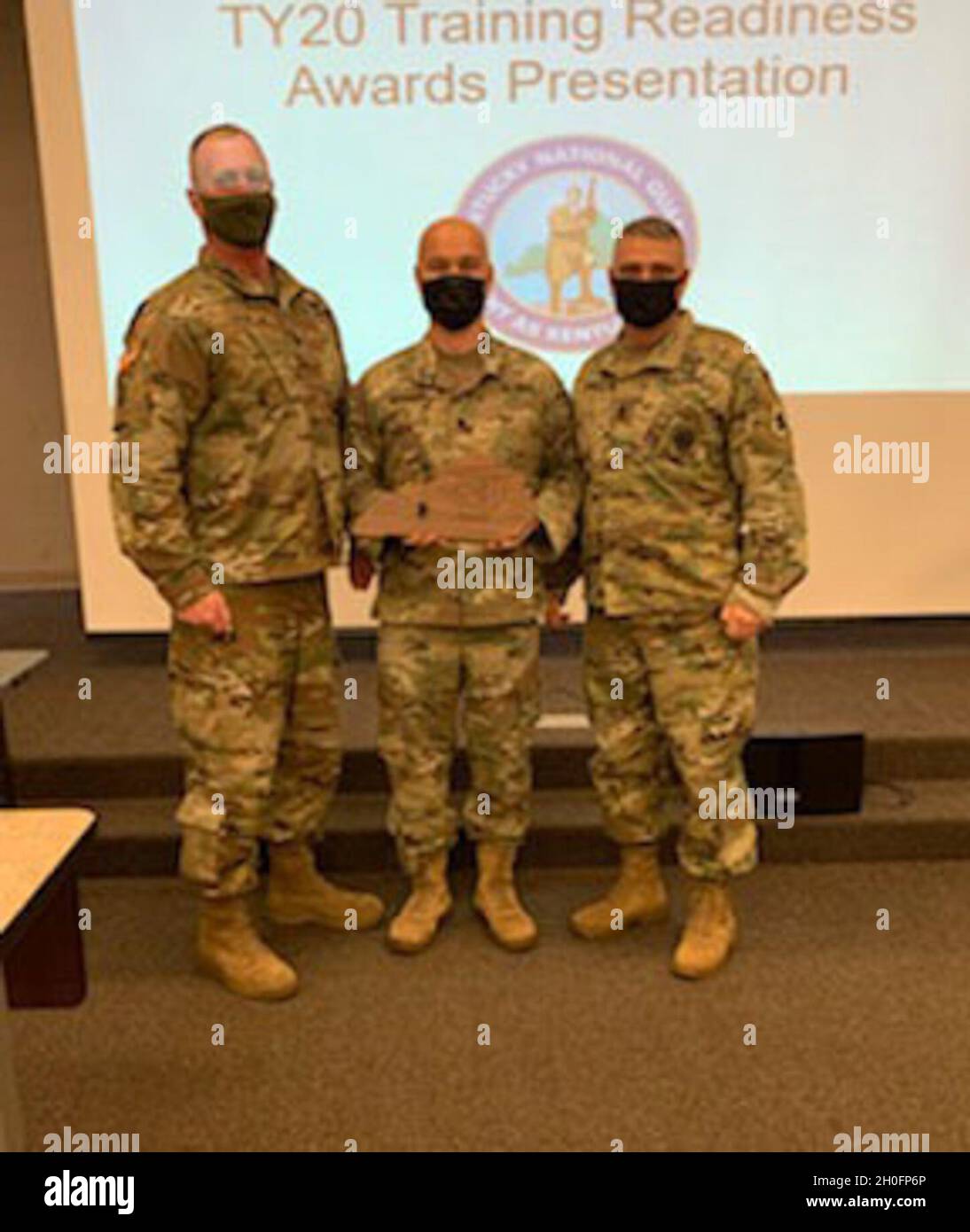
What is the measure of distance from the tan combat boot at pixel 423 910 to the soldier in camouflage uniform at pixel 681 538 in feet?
1.50

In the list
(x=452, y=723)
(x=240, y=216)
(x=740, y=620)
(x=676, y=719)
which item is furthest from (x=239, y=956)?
(x=240, y=216)

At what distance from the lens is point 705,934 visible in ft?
8.27

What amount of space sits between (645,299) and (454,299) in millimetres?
369

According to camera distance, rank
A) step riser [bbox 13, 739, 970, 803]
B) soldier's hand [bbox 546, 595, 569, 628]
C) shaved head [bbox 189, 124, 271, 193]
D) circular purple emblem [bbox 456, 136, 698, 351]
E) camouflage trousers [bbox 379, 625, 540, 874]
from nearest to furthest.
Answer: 1. shaved head [bbox 189, 124, 271, 193]
2. camouflage trousers [bbox 379, 625, 540, 874]
3. soldier's hand [bbox 546, 595, 569, 628]
4. step riser [bbox 13, 739, 970, 803]
5. circular purple emblem [bbox 456, 136, 698, 351]

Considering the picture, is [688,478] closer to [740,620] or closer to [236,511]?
[740,620]

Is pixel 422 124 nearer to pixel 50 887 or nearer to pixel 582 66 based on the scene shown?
pixel 582 66

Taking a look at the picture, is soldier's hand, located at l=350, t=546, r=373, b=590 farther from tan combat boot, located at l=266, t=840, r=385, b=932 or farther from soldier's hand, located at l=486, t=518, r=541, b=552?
tan combat boot, located at l=266, t=840, r=385, b=932

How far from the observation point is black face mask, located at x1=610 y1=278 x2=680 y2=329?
88.4 inches

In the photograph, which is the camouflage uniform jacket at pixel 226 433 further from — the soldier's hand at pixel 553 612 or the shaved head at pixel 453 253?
the soldier's hand at pixel 553 612

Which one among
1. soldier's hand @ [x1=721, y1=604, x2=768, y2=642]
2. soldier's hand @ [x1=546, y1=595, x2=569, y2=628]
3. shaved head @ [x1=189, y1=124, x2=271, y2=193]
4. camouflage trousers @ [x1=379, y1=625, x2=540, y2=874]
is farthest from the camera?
soldier's hand @ [x1=546, y1=595, x2=569, y2=628]

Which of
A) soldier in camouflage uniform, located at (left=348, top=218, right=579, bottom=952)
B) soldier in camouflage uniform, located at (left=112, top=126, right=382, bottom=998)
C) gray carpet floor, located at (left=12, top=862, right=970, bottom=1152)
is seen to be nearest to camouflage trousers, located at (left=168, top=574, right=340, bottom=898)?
soldier in camouflage uniform, located at (left=112, top=126, right=382, bottom=998)

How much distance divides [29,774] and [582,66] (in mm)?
2620

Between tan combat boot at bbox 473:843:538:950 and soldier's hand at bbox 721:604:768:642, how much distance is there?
0.70m
